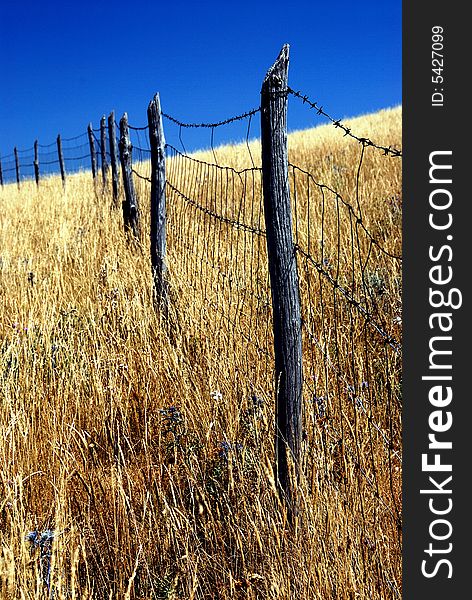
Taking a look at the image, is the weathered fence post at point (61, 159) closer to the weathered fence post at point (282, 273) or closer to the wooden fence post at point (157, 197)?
the wooden fence post at point (157, 197)

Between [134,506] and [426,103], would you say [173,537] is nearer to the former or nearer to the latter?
[134,506]

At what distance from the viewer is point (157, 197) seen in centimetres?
456

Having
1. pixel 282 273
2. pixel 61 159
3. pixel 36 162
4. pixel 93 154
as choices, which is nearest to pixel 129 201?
pixel 282 273

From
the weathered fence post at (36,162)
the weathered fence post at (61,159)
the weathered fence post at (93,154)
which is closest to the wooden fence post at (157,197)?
the weathered fence post at (93,154)

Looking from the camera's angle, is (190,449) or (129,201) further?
(129,201)

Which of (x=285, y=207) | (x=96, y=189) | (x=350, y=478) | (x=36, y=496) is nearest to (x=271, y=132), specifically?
(x=285, y=207)

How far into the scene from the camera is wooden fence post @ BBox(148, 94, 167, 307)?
445cm

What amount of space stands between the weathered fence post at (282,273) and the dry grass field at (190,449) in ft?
0.27

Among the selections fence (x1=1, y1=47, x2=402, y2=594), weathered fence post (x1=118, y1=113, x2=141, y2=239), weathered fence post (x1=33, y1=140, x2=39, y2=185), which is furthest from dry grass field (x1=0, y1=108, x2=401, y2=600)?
weathered fence post (x1=33, y1=140, x2=39, y2=185)

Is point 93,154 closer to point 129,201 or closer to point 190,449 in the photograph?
point 129,201

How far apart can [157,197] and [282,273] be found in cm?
270

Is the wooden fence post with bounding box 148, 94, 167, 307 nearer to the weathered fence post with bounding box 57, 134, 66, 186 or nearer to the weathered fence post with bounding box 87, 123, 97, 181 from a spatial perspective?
the weathered fence post with bounding box 87, 123, 97, 181

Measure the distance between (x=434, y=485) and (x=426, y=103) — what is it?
56.0 inches

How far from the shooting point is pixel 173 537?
2.09 metres
